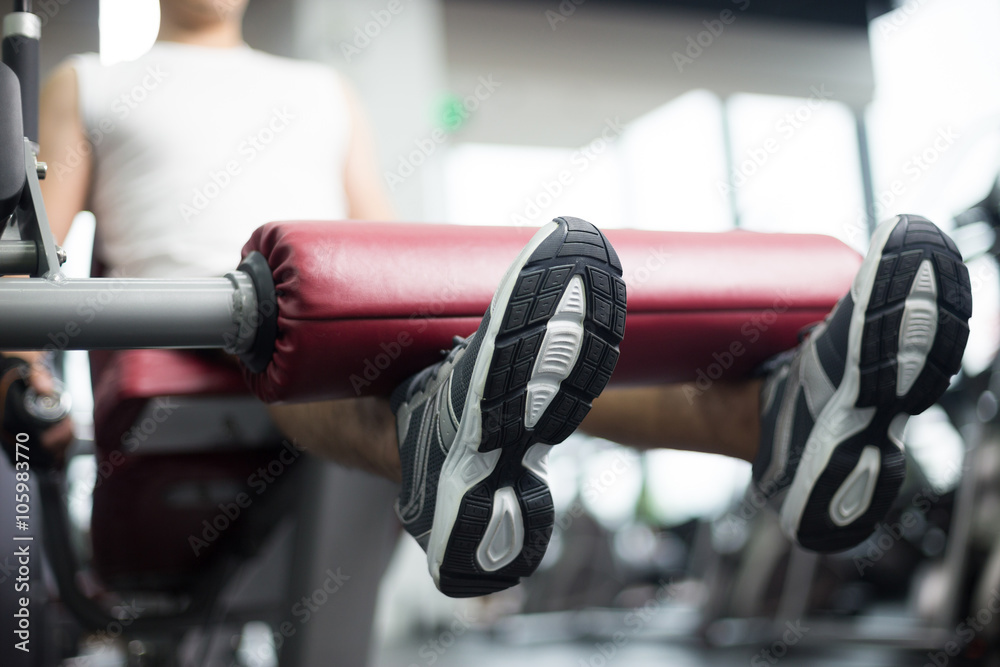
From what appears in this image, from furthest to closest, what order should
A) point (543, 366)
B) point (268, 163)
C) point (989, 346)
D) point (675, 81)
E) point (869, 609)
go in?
point (675, 81)
point (869, 609)
point (989, 346)
point (268, 163)
point (543, 366)

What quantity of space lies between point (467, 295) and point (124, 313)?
246 millimetres

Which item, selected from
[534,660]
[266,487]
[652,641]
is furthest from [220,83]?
[652,641]

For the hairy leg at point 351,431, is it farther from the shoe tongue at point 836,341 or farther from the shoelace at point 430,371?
the shoe tongue at point 836,341

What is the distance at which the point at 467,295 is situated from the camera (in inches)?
25.3

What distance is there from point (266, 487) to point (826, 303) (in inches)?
30.0

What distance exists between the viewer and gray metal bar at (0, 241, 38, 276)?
0.62 meters

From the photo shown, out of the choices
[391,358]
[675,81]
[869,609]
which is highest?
[675,81]

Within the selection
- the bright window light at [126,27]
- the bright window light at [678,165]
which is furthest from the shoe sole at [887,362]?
the bright window light at [678,165]

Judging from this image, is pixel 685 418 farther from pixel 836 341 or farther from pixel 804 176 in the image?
pixel 804 176

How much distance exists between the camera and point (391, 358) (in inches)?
26.0

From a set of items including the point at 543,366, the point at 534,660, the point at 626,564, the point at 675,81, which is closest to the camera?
the point at 543,366

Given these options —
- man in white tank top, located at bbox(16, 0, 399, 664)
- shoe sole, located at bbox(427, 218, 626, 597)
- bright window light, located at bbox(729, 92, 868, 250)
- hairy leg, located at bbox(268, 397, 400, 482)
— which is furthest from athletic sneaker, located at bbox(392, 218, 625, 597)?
bright window light, located at bbox(729, 92, 868, 250)

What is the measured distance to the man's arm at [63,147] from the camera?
1.01 meters

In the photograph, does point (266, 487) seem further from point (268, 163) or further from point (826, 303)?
point (826, 303)
